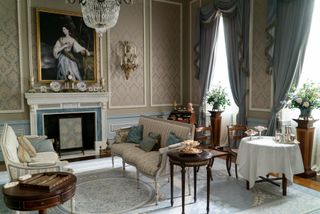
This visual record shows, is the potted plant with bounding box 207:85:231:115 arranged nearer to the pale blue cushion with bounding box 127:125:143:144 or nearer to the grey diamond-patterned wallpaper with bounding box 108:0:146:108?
the grey diamond-patterned wallpaper with bounding box 108:0:146:108

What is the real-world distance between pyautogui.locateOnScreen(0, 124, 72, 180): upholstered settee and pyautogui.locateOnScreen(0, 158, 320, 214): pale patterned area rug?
1.74 feet

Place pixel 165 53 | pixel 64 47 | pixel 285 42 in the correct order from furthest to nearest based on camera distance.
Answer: pixel 165 53 → pixel 64 47 → pixel 285 42

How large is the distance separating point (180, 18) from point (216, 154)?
4.61m

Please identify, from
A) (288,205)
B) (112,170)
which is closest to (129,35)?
(112,170)

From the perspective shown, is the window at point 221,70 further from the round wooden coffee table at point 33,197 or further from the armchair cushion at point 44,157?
the round wooden coffee table at point 33,197

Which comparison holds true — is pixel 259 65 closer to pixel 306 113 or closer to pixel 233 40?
pixel 233 40

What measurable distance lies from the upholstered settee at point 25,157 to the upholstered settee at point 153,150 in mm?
948

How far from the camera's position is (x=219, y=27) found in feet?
20.4

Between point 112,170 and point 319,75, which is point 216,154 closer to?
point 112,170

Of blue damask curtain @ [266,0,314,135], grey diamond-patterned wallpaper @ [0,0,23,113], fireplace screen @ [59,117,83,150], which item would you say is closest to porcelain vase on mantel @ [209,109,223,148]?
blue damask curtain @ [266,0,314,135]

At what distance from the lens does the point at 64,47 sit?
586cm

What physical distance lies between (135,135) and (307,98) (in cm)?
286

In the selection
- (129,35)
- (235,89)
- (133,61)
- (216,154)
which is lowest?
(216,154)

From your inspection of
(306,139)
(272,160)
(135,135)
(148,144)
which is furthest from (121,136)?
(306,139)
